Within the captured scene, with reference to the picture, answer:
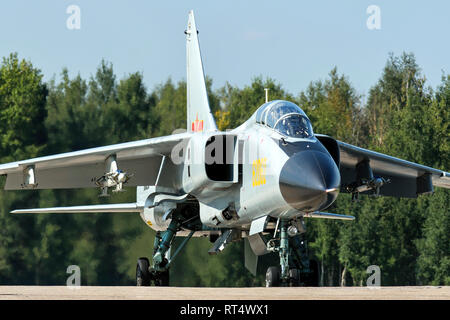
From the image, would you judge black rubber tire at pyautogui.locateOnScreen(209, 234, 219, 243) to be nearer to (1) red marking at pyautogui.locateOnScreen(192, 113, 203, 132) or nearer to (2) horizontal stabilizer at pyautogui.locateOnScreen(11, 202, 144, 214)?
(2) horizontal stabilizer at pyautogui.locateOnScreen(11, 202, 144, 214)

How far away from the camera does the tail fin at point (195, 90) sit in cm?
1956

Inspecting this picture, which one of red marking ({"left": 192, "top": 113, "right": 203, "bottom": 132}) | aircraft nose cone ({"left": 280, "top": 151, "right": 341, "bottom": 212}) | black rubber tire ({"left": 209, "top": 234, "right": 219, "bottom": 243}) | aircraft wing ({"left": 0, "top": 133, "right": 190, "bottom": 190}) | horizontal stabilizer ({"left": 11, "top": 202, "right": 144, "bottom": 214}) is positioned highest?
red marking ({"left": 192, "top": 113, "right": 203, "bottom": 132})

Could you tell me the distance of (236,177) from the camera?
16.0 metres

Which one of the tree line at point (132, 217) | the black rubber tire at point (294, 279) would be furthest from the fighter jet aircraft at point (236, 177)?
the tree line at point (132, 217)

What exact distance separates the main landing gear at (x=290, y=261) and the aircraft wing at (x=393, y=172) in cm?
227

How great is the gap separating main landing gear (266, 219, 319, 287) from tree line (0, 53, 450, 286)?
15.0 metres

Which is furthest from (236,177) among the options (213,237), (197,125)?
(197,125)

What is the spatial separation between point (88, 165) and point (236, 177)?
3.90 m

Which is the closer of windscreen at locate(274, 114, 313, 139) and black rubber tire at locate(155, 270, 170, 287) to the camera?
windscreen at locate(274, 114, 313, 139)

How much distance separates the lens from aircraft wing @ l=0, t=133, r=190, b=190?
17359 mm

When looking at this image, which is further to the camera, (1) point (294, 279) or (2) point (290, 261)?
(2) point (290, 261)

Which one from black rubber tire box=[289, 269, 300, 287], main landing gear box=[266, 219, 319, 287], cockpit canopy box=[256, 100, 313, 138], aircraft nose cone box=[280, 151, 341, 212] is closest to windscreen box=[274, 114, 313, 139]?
cockpit canopy box=[256, 100, 313, 138]

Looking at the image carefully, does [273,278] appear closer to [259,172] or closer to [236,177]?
[259,172]
